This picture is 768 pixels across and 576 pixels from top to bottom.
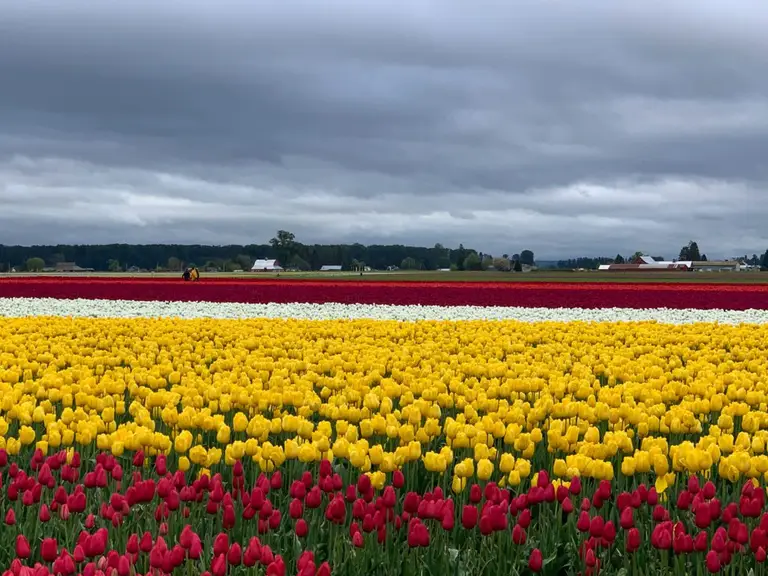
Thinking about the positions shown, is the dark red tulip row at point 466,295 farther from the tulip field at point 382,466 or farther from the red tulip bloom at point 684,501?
the red tulip bloom at point 684,501

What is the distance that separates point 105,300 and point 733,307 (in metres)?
21.4

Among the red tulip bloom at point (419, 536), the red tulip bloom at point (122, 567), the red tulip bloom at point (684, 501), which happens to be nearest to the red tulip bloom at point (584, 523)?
the red tulip bloom at point (684, 501)

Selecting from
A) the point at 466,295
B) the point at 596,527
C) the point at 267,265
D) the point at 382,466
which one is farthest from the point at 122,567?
the point at 267,265

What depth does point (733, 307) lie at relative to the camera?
2681 cm

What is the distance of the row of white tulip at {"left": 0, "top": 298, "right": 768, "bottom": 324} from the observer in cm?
2297

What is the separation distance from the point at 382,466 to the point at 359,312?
19384 mm

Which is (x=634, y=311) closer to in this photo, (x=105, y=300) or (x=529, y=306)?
(x=529, y=306)

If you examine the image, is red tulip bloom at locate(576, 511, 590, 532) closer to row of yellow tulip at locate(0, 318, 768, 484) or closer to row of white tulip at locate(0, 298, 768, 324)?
row of yellow tulip at locate(0, 318, 768, 484)

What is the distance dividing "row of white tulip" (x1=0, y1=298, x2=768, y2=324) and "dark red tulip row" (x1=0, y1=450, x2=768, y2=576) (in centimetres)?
1720

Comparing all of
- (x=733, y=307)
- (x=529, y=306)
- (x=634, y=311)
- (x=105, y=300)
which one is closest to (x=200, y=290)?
(x=105, y=300)

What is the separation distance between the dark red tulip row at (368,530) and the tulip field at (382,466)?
15mm

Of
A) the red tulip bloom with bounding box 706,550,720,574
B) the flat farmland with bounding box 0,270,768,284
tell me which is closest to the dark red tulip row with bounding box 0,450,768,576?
the red tulip bloom with bounding box 706,550,720,574

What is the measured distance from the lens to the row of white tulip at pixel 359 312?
904 inches

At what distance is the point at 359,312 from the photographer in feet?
80.4
